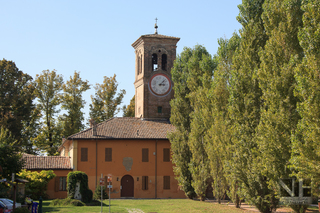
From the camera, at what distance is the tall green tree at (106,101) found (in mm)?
48312

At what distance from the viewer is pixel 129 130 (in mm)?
38844

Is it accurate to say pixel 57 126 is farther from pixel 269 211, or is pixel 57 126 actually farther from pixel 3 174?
pixel 269 211

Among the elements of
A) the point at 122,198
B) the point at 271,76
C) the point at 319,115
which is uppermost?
the point at 271,76

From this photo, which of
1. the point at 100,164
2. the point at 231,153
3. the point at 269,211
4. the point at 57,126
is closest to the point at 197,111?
the point at 231,153

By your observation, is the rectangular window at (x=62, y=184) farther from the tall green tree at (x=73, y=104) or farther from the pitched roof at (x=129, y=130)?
the tall green tree at (x=73, y=104)

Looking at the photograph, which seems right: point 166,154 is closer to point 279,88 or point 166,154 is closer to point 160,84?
point 160,84

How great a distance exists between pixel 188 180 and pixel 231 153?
362 inches

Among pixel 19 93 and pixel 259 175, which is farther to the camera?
pixel 19 93

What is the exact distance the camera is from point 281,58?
19.2 metres

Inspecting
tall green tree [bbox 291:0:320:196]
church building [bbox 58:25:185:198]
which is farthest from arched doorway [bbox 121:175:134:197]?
tall green tree [bbox 291:0:320:196]

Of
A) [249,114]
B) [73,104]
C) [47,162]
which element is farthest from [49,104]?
[249,114]

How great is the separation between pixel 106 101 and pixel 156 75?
9.22m

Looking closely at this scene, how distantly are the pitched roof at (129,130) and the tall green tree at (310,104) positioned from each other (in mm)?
21545

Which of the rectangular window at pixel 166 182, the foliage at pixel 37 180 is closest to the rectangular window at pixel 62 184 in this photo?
the foliage at pixel 37 180
